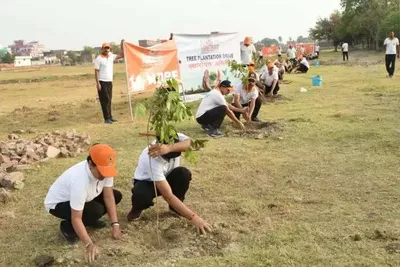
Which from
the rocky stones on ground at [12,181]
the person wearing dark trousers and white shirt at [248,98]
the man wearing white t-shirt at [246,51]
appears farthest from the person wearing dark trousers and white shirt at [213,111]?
the man wearing white t-shirt at [246,51]

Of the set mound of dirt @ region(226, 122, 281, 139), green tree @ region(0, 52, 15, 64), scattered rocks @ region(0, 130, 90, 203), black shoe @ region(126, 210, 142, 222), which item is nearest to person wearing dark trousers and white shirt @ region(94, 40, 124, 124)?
scattered rocks @ region(0, 130, 90, 203)

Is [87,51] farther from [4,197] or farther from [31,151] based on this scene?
[4,197]

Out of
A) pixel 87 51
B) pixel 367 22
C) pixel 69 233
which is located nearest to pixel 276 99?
pixel 69 233

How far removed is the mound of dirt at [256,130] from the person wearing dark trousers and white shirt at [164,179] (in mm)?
3472

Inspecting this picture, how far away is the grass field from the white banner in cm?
310

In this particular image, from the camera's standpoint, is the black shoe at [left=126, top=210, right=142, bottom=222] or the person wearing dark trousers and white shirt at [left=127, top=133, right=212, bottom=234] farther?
the black shoe at [left=126, top=210, right=142, bottom=222]

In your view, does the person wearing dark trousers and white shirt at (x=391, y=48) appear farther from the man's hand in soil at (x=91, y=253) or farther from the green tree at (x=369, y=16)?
the green tree at (x=369, y=16)

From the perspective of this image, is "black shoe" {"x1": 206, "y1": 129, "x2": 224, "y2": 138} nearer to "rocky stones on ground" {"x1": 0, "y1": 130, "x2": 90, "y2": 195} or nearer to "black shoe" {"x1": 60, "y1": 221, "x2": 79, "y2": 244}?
"rocky stones on ground" {"x1": 0, "y1": 130, "x2": 90, "y2": 195}

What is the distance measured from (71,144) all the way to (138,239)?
3.59 meters

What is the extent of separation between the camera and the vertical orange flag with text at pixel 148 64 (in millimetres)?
9555

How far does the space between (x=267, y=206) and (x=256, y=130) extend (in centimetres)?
355

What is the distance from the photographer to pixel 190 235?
369 cm

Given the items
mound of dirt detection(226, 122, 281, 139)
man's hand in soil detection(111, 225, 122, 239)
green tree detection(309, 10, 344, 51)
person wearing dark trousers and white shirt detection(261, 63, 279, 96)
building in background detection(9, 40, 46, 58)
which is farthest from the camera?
building in background detection(9, 40, 46, 58)

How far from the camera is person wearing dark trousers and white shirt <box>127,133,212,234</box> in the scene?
3.57 meters
